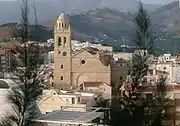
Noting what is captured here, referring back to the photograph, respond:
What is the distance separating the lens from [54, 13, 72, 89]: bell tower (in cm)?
1928

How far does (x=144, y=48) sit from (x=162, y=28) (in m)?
80.7

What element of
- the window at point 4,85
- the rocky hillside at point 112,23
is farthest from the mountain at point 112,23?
the window at point 4,85

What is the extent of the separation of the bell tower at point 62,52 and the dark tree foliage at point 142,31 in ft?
36.4

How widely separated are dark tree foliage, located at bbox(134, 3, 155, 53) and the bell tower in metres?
11.1

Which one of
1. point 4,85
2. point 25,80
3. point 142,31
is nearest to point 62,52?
point 4,85

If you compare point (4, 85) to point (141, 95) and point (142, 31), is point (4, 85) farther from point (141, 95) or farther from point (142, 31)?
point (142, 31)

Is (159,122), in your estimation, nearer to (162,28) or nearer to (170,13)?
(162,28)

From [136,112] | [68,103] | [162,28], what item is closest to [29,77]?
[136,112]

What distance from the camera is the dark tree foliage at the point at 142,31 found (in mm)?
7988

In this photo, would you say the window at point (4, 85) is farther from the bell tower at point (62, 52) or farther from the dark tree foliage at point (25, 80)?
the bell tower at point (62, 52)

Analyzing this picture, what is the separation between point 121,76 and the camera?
20625 mm

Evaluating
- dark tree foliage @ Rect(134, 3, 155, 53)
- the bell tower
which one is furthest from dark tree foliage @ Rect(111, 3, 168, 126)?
the bell tower

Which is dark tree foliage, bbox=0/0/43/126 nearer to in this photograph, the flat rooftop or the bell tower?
the flat rooftop

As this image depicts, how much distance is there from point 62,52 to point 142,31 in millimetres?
11994
